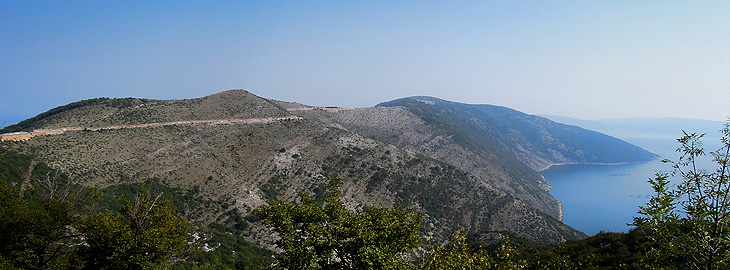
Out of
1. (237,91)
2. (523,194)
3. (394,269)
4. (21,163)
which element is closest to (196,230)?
(21,163)

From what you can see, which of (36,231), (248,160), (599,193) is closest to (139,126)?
(248,160)

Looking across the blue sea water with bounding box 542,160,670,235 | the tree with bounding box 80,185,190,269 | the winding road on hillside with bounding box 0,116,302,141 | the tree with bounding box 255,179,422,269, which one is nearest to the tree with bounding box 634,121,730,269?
the tree with bounding box 255,179,422,269

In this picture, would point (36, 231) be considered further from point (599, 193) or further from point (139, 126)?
point (599, 193)

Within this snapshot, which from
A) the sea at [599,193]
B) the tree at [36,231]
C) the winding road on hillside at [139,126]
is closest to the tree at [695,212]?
the tree at [36,231]

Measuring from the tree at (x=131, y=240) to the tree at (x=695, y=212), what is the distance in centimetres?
1639

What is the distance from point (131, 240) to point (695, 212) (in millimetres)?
18317

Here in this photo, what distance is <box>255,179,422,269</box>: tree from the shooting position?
943 centimetres

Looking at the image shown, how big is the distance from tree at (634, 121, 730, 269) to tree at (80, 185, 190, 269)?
53.8ft

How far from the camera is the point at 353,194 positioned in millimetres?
59656

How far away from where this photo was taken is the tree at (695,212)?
23.5 feet

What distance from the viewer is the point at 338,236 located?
10180 millimetres

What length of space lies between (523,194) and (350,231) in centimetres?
11838

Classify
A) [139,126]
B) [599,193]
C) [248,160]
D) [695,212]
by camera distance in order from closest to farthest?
[695,212] → [139,126] → [248,160] → [599,193]

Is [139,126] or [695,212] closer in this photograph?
[695,212]
